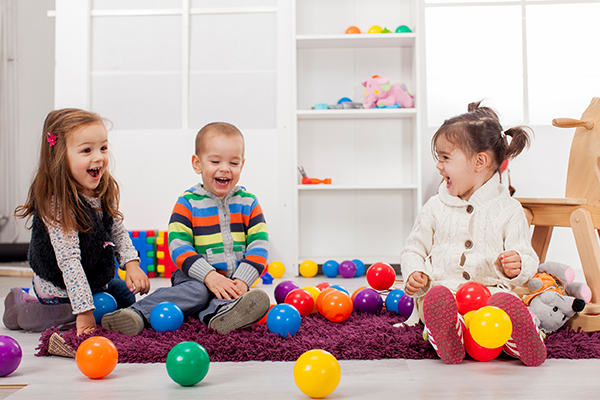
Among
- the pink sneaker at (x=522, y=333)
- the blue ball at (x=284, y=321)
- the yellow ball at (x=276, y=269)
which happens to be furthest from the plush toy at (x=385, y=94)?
the pink sneaker at (x=522, y=333)

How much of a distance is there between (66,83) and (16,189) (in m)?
1.18

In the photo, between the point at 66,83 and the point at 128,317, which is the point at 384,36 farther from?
the point at 128,317

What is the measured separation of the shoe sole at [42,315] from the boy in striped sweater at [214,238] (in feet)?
0.83

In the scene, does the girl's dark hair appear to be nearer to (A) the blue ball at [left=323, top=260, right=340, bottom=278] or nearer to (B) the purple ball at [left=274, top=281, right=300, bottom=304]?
(B) the purple ball at [left=274, top=281, right=300, bottom=304]

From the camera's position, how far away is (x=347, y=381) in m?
1.04

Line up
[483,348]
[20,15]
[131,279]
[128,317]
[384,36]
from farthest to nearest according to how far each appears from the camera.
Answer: [20,15], [384,36], [131,279], [128,317], [483,348]

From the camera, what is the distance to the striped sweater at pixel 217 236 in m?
1.57

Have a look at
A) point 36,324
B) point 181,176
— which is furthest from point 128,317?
point 181,176

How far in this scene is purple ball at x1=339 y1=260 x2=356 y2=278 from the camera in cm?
278

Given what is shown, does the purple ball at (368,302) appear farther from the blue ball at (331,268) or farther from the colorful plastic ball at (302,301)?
the blue ball at (331,268)

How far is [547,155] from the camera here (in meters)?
3.17

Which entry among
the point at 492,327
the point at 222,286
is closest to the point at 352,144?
the point at 222,286

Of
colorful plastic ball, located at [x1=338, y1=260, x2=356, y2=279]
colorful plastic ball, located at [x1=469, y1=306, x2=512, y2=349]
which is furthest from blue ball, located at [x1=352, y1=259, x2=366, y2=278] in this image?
colorful plastic ball, located at [x1=469, y1=306, x2=512, y2=349]

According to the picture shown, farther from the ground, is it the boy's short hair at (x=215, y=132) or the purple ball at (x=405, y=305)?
the boy's short hair at (x=215, y=132)
